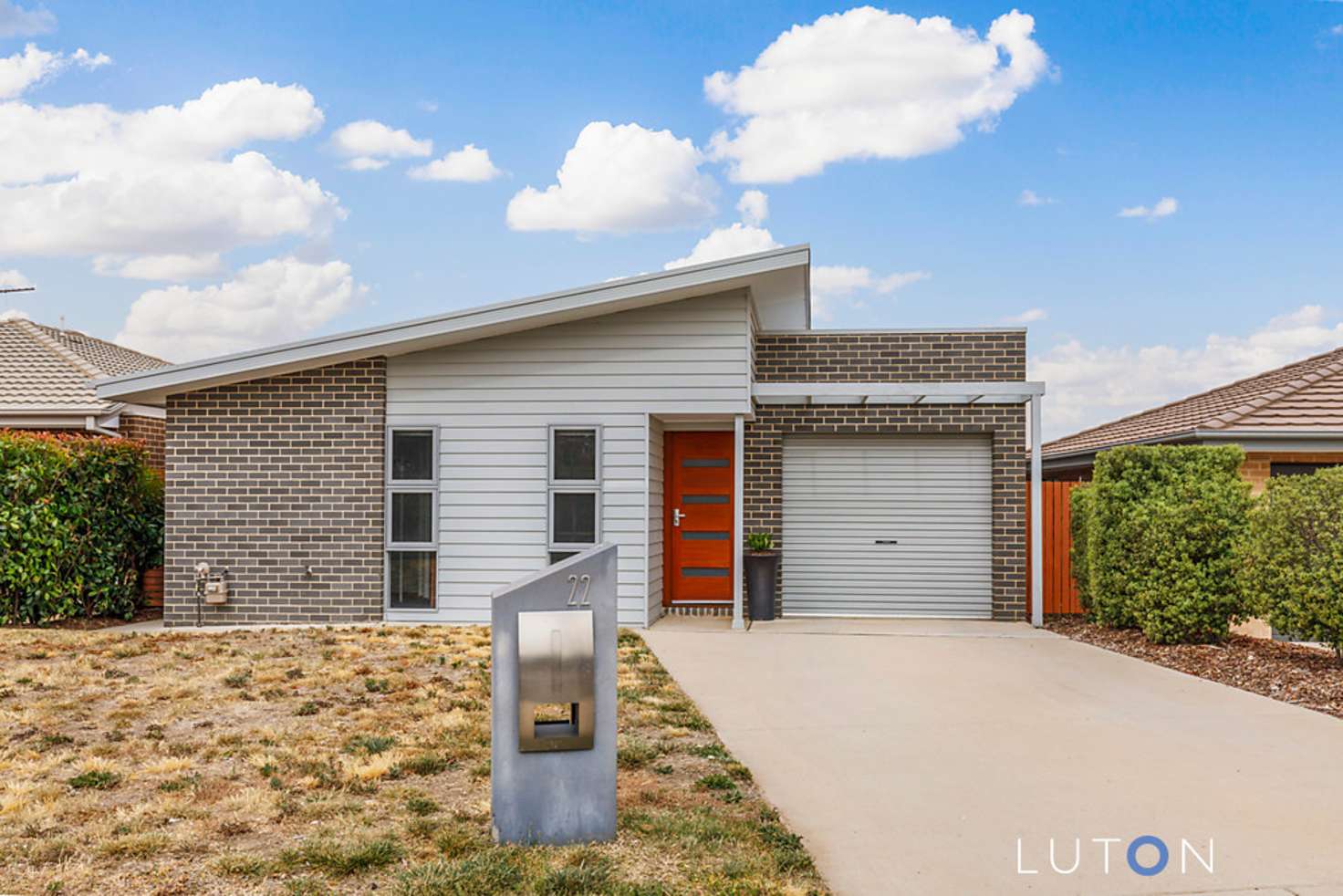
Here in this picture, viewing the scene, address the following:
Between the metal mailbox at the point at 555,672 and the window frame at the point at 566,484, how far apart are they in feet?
23.8

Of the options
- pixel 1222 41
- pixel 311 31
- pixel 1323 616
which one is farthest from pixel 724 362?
pixel 1222 41

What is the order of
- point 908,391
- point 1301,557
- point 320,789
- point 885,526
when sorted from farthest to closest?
1. point 885,526
2. point 908,391
3. point 1301,557
4. point 320,789

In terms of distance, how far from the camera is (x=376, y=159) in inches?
648

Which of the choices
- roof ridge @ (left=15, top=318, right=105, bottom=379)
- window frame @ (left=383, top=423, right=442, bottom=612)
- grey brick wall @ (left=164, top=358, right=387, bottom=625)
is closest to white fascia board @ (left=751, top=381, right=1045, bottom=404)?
window frame @ (left=383, top=423, right=442, bottom=612)

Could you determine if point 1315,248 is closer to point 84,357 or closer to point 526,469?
point 526,469

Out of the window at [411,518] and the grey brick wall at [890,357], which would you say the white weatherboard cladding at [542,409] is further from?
the grey brick wall at [890,357]

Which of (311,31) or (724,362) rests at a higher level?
(311,31)

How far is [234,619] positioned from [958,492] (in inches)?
338

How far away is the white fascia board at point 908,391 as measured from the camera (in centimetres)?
1180

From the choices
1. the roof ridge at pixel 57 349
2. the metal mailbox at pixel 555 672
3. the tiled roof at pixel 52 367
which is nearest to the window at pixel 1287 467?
the metal mailbox at pixel 555 672

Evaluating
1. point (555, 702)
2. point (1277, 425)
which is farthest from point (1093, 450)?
point (555, 702)

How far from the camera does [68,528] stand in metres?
12.0

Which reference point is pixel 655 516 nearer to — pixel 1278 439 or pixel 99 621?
pixel 99 621

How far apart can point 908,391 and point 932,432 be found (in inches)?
60.6
